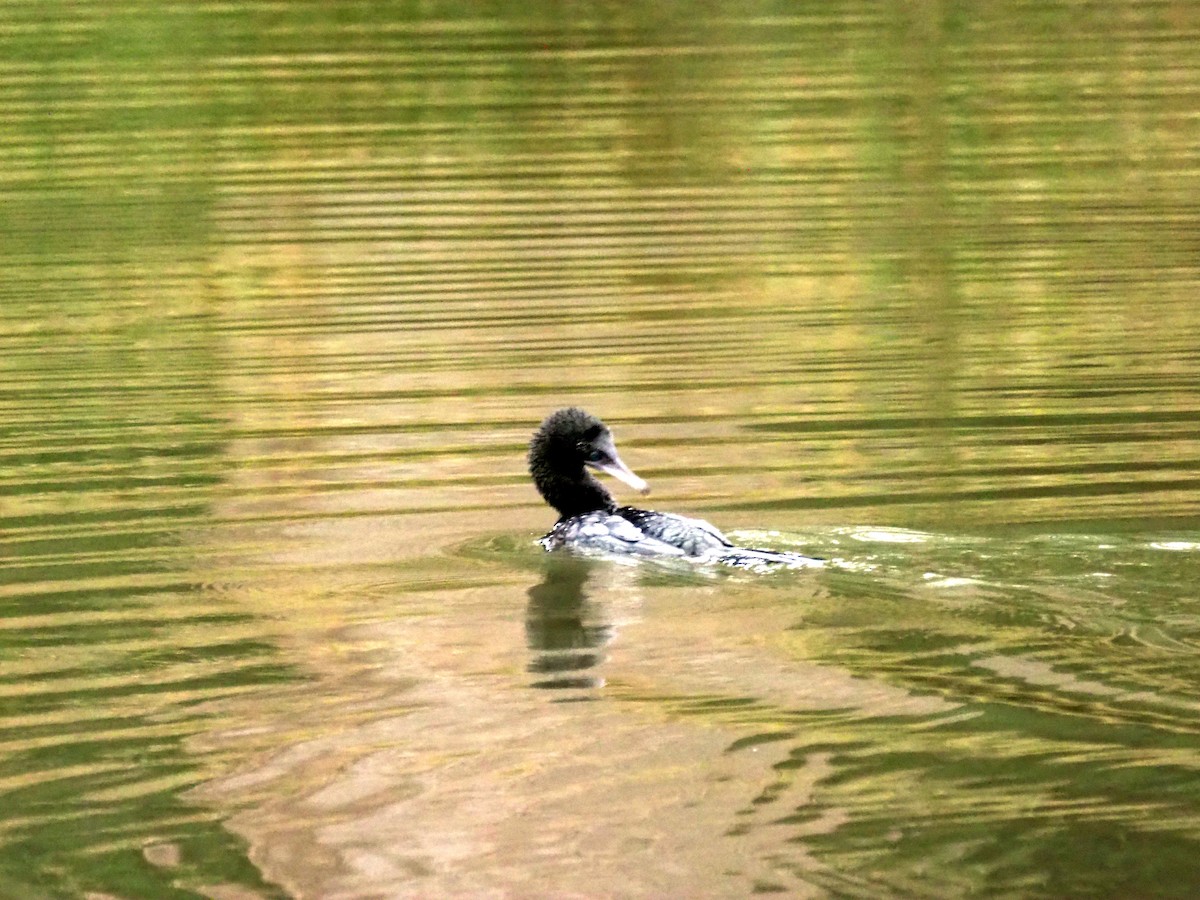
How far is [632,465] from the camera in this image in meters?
10.7

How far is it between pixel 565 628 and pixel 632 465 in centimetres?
244

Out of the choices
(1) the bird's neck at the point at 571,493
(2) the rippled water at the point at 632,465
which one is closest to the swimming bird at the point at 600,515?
(1) the bird's neck at the point at 571,493

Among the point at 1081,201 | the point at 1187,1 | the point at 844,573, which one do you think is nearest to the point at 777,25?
the point at 1187,1

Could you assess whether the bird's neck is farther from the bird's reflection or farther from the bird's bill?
the bird's reflection

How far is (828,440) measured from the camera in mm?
10914

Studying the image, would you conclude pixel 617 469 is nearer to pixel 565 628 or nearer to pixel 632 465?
pixel 632 465

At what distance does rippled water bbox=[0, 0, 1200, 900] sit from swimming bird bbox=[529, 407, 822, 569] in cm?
17

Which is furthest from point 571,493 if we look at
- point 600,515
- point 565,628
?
point 565,628

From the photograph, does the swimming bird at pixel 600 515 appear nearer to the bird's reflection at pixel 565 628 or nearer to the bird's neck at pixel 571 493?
the bird's neck at pixel 571 493

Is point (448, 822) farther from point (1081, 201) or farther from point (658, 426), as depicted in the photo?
point (1081, 201)

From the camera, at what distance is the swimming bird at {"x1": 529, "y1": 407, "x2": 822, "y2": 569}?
352 inches

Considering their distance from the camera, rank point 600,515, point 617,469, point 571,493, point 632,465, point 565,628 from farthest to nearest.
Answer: point 632,465, point 571,493, point 617,469, point 600,515, point 565,628

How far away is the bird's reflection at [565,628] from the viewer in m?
7.71

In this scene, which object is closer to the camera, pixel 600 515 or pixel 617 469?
pixel 600 515
